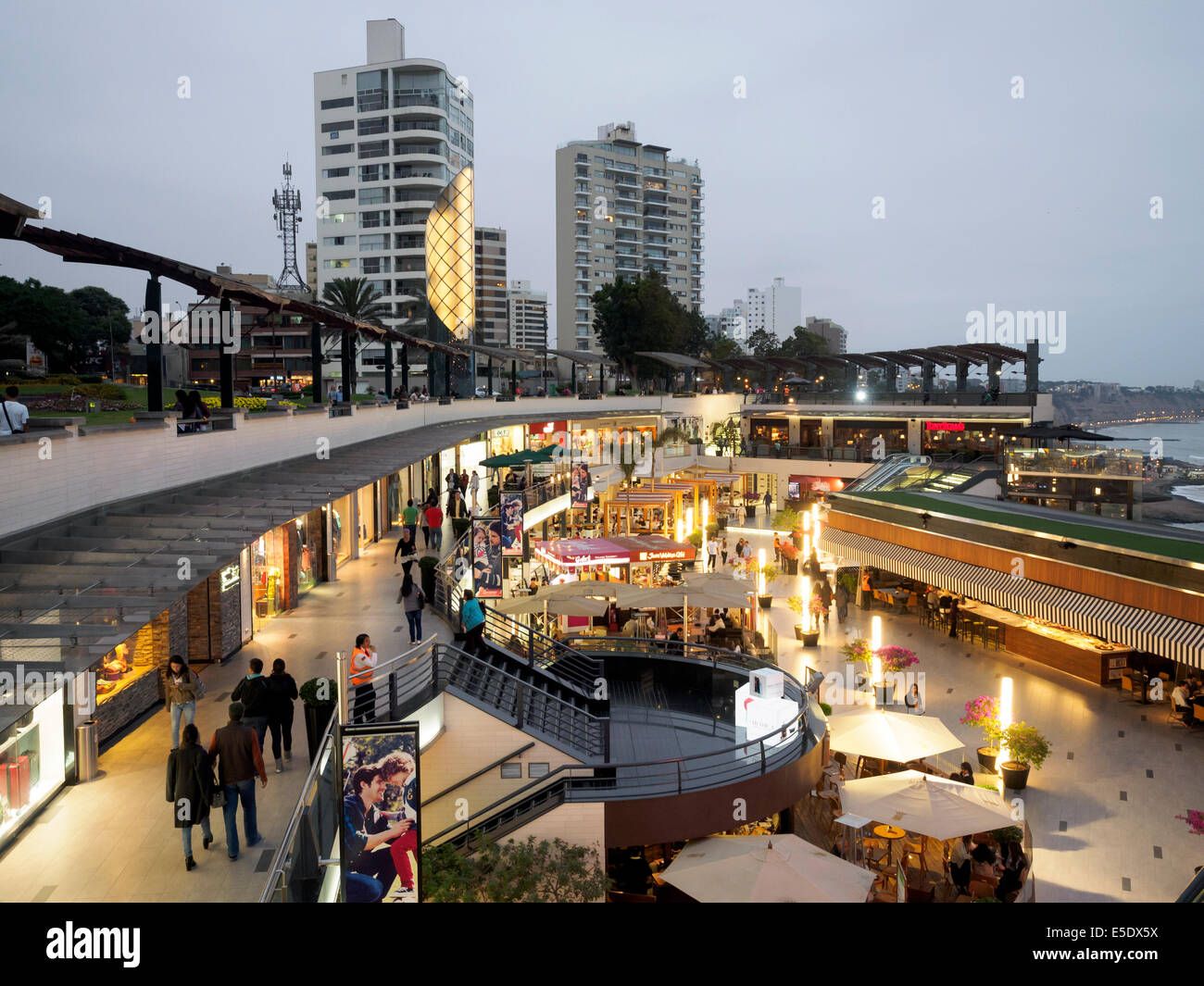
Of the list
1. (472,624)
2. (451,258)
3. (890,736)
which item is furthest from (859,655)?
(451,258)

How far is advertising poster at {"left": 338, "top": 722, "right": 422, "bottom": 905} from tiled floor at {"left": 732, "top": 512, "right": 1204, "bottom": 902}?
8.07 meters

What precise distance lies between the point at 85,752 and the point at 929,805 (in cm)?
932

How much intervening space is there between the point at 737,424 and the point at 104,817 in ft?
184

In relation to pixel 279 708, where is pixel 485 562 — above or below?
above

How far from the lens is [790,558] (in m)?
32.5

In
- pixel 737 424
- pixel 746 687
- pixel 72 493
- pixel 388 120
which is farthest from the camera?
pixel 388 120

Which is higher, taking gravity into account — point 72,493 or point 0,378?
point 0,378

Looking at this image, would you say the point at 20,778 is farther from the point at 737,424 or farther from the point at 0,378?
the point at 737,424

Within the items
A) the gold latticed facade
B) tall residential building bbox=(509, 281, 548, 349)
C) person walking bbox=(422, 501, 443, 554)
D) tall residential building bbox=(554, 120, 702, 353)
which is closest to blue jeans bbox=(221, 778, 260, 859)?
person walking bbox=(422, 501, 443, 554)

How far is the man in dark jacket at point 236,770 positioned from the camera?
682 centimetres

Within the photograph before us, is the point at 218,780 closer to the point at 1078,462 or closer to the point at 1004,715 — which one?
the point at 1004,715

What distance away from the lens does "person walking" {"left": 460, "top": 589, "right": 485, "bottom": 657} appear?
12516mm
